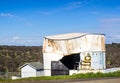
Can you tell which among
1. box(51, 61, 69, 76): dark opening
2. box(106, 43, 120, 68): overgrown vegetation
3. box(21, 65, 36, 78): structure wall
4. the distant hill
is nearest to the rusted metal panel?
box(51, 61, 69, 76): dark opening

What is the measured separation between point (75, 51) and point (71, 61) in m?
2.66

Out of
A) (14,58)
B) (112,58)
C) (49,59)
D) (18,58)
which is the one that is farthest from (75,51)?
(112,58)

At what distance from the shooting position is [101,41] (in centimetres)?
2870

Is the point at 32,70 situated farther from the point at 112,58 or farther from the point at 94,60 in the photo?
the point at 112,58

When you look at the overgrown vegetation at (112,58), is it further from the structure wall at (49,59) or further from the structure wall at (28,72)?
the structure wall at (49,59)

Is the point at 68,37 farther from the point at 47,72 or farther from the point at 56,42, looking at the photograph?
the point at 47,72

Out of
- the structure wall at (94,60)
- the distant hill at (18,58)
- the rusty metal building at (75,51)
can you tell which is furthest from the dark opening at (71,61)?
the distant hill at (18,58)

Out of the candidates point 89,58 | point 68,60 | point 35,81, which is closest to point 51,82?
point 35,81

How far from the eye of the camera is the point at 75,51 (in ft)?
93.3

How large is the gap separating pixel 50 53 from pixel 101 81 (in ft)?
34.1

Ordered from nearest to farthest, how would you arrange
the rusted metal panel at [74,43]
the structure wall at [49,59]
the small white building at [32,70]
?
the rusted metal panel at [74,43] < the structure wall at [49,59] < the small white building at [32,70]

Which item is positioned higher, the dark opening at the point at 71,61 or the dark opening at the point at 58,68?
the dark opening at the point at 71,61

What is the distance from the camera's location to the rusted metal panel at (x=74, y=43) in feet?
91.4

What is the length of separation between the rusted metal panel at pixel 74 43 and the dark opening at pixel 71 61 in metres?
1.32
